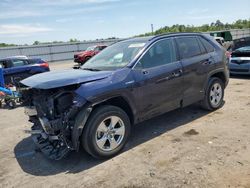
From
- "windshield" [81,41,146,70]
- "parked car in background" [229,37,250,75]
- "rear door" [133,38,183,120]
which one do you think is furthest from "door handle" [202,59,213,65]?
"parked car in background" [229,37,250,75]

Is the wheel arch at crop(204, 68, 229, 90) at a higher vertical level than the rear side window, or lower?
lower

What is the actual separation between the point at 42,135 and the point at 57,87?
38.5 inches

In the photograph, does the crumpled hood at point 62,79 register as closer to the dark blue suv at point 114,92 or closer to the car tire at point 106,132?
the dark blue suv at point 114,92

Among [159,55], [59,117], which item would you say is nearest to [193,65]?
[159,55]

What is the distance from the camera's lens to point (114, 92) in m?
4.55

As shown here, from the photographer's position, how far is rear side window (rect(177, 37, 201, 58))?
232 inches

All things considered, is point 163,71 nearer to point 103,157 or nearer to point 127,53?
point 127,53

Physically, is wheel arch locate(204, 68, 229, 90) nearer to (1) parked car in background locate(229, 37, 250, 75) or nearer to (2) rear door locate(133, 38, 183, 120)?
(2) rear door locate(133, 38, 183, 120)

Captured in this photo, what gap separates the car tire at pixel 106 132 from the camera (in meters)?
4.31

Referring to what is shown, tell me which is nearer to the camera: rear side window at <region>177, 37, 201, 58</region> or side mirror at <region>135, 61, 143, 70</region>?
side mirror at <region>135, 61, 143, 70</region>

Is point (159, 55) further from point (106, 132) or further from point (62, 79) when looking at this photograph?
point (62, 79)

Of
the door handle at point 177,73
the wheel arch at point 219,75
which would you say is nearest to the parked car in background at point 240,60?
the wheel arch at point 219,75

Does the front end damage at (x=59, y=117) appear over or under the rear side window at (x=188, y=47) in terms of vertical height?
under

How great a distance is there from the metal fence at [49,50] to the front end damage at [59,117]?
74.8ft
